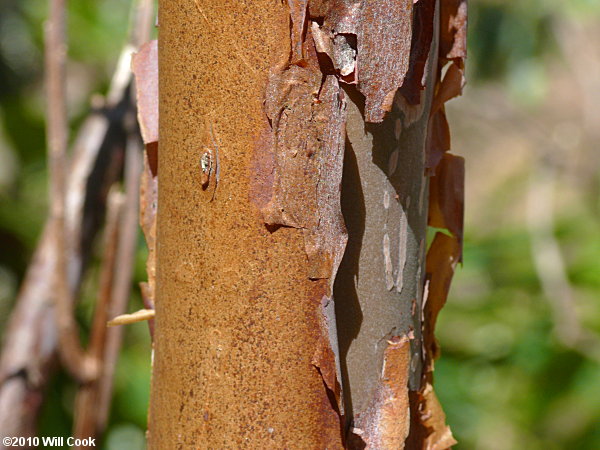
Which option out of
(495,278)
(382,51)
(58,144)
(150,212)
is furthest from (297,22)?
(495,278)

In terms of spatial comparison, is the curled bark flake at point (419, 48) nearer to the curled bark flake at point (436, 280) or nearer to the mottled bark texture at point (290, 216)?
the mottled bark texture at point (290, 216)

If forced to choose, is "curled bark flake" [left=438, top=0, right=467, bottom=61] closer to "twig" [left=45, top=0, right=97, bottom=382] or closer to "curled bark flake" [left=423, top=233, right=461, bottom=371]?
Result: "curled bark flake" [left=423, top=233, right=461, bottom=371]

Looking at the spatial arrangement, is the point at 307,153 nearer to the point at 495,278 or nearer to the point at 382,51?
the point at 382,51

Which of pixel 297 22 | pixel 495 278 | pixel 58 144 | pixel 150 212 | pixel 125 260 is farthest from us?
pixel 495 278

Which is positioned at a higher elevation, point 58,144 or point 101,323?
point 58,144

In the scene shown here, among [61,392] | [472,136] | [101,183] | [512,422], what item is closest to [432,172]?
[101,183]

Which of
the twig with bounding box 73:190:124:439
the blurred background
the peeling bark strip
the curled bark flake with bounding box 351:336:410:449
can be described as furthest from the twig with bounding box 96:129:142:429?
the curled bark flake with bounding box 351:336:410:449
